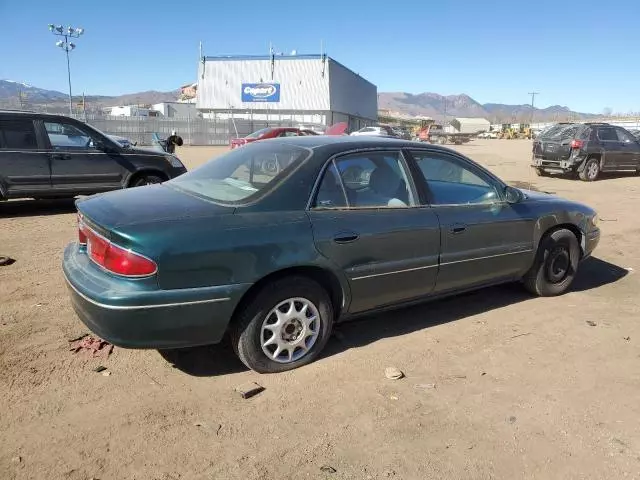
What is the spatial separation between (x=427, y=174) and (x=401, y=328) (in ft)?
4.18

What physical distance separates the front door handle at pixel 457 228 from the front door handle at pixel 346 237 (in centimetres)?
93

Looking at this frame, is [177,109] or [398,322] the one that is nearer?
[398,322]

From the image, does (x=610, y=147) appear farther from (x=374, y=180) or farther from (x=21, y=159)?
(x=21, y=159)

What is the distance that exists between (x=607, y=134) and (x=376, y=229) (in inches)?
571

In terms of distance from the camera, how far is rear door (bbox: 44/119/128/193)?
26.9 ft

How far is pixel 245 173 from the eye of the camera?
388 cm

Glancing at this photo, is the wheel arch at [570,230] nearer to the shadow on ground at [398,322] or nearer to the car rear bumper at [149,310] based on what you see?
the shadow on ground at [398,322]

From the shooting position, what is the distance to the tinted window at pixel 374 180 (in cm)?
371

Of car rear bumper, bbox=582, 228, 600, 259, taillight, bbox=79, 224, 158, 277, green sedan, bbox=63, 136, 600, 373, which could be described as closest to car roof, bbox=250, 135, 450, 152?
green sedan, bbox=63, 136, 600, 373

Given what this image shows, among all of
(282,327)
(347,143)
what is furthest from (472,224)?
(282,327)

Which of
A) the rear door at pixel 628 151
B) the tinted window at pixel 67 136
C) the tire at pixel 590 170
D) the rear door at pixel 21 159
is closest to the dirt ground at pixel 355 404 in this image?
the rear door at pixel 21 159

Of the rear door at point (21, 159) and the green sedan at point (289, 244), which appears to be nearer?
the green sedan at point (289, 244)

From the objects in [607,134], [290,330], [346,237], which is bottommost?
[290,330]

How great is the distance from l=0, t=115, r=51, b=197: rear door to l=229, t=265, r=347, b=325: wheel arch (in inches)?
247
